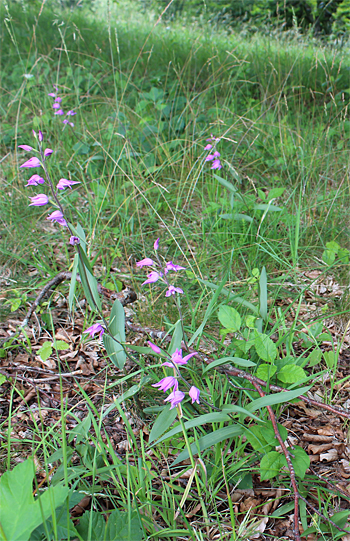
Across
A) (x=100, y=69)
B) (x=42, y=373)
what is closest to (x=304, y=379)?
(x=42, y=373)

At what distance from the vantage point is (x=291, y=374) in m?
1.14

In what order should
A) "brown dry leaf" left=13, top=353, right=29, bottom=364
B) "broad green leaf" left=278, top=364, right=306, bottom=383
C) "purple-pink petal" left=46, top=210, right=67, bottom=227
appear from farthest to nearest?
1. "brown dry leaf" left=13, top=353, right=29, bottom=364
2. "broad green leaf" left=278, top=364, right=306, bottom=383
3. "purple-pink petal" left=46, top=210, right=67, bottom=227

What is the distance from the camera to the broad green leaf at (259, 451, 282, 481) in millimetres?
987

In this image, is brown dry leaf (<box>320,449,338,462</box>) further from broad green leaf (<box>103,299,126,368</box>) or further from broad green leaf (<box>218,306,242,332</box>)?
broad green leaf (<box>103,299,126,368</box>)

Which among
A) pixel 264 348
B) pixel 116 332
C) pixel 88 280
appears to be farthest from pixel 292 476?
pixel 88 280

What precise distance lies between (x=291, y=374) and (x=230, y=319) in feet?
0.86

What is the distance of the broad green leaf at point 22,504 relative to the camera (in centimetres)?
73

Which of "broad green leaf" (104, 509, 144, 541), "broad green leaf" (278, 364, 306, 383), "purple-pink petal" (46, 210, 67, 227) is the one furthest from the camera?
"broad green leaf" (278, 364, 306, 383)

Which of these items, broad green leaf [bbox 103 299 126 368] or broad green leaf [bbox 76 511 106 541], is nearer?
broad green leaf [bbox 76 511 106 541]

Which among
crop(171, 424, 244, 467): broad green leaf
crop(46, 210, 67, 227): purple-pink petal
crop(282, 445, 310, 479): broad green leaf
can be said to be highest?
crop(46, 210, 67, 227): purple-pink petal

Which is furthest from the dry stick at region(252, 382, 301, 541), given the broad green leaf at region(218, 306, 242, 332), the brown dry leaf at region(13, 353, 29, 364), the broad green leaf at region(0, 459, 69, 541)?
the brown dry leaf at region(13, 353, 29, 364)

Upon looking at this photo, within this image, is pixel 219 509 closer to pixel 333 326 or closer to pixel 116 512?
pixel 116 512

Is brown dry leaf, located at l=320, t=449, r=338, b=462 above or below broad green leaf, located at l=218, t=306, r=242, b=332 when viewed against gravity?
below

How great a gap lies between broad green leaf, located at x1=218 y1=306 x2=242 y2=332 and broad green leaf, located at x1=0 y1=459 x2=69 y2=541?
69 cm
